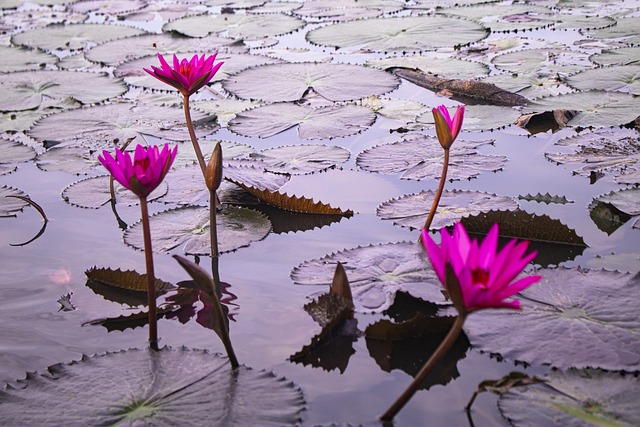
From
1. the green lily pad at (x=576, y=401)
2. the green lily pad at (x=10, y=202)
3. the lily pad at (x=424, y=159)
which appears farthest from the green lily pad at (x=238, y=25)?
the green lily pad at (x=576, y=401)

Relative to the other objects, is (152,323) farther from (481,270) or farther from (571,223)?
(571,223)

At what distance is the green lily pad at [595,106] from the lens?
2691 millimetres

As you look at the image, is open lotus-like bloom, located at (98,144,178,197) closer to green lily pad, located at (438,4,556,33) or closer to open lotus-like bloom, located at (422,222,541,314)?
open lotus-like bloom, located at (422,222,541,314)

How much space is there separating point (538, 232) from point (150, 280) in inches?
38.5

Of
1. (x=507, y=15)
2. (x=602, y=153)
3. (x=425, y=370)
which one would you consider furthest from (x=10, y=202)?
(x=507, y=15)

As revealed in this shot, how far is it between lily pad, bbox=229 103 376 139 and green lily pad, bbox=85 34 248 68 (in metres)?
1.16

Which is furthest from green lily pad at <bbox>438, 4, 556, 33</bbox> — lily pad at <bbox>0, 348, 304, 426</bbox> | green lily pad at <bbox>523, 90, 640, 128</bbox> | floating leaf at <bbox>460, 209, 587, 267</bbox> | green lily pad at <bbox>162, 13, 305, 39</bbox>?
lily pad at <bbox>0, 348, 304, 426</bbox>

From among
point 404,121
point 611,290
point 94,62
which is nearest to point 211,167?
point 611,290

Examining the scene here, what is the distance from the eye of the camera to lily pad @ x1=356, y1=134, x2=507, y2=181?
235cm

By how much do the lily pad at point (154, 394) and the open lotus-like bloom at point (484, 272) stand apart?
394mm

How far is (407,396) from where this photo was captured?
113cm

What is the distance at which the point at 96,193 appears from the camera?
235cm

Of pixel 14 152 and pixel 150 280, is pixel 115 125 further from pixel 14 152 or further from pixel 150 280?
pixel 150 280

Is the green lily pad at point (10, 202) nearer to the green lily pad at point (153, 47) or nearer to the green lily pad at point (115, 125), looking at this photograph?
the green lily pad at point (115, 125)
